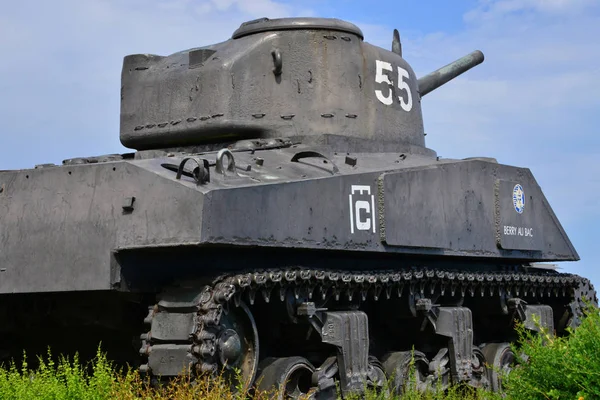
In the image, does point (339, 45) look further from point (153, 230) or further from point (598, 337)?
point (598, 337)

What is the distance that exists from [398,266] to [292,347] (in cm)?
147

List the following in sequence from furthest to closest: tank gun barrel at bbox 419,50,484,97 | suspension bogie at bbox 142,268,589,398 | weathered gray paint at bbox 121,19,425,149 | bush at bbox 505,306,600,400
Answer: tank gun barrel at bbox 419,50,484,97, weathered gray paint at bbox 121,19,425,149, suspension bogie at bbox 142,268,589,398, bush at bbox 505,306,600,400

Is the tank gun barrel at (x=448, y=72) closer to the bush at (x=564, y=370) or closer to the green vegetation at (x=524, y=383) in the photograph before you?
the green vegetation at (x=524, y=383)

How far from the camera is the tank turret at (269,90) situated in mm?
11734

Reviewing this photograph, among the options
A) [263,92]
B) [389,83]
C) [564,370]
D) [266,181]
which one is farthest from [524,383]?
[389,83]

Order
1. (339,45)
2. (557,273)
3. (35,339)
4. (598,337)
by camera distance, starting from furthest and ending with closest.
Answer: (557,273) < (339,45) < (35,339) < (598,337)

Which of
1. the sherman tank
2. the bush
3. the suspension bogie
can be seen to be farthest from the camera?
the sherman tank

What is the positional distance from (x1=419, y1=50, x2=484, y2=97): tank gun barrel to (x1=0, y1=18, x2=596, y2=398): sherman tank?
0.92 ft

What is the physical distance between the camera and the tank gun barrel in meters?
14.9

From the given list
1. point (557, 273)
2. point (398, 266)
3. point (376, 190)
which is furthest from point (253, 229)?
point (557, 273)

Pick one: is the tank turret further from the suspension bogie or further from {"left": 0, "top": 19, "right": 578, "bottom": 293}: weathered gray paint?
the suspension bogie

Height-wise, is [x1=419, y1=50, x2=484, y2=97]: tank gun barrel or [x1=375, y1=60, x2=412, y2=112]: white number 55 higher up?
[x1=419, y1=50, x2=484, y2=97]: tank gun barrel

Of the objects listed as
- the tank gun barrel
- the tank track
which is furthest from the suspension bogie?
the tank gun barrel

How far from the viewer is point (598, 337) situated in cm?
814
